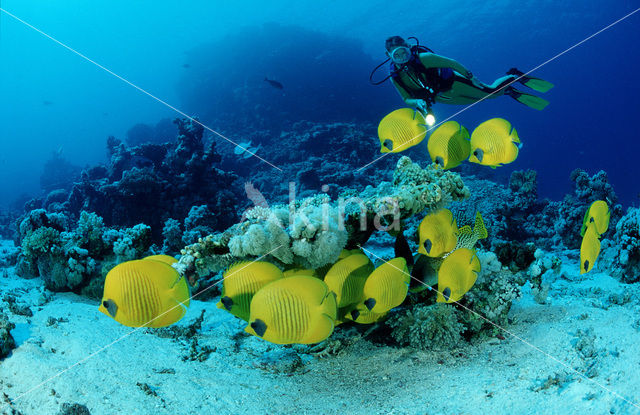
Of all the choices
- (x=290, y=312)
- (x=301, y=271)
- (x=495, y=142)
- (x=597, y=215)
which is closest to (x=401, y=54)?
(x=495, y=142)

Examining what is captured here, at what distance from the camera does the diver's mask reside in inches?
147

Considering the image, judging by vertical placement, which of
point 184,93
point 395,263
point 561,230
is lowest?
point 395,263

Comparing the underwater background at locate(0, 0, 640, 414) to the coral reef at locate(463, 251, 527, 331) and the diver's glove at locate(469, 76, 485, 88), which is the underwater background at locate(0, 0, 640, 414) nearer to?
the coral reef at locate(463, 251, 527, 331)

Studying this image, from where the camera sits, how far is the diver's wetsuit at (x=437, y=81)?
4.04 m

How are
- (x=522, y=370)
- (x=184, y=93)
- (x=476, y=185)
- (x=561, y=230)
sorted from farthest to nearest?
(x=184, y=93) < (x=476, y=185) < (x=561, y=230) < (x=522, y=370)

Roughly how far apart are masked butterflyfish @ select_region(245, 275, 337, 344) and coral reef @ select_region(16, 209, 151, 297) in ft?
13.5

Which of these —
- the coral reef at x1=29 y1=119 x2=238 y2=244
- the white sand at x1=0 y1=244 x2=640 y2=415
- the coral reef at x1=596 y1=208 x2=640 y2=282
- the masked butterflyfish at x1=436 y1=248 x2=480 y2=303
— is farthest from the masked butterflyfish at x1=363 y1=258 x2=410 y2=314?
the coral reef at x1=29 y1=119 x2=238 y2=244

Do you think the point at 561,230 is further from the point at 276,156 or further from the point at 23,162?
the point at 23,162

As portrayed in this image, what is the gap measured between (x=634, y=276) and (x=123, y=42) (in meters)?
104

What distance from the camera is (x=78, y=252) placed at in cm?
487

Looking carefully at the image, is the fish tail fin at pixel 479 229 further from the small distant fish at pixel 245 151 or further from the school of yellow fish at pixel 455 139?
the small distant fish at pixel 245 151

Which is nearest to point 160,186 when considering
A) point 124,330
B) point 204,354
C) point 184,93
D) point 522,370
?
point 124,330

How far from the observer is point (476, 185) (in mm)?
11258

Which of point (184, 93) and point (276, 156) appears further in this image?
point (184, 93)
